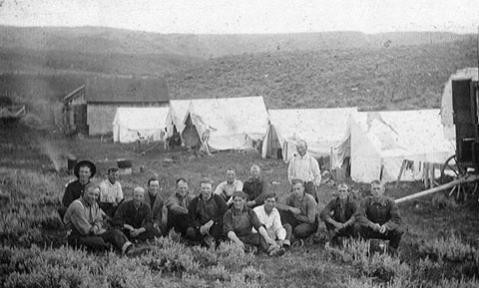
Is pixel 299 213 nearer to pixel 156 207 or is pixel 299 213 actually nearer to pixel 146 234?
pixel 156 207

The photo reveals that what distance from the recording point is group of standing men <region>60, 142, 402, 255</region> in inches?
219

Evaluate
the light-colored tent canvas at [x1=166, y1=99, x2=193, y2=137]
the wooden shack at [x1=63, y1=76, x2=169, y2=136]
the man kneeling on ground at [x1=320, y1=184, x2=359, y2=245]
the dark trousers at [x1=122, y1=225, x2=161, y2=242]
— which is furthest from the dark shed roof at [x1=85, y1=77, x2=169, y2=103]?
the man kneeling on ground at [x1=320, y1=184, x2=359, y2=245]

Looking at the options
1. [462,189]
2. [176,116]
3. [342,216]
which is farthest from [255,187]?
[176,116]

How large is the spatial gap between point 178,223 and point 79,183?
1.53 m

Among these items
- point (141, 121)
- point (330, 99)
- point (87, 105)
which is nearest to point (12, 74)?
point (141, 121)

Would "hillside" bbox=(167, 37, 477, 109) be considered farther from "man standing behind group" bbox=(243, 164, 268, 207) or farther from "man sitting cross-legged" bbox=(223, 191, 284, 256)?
"man sitting cross-legged" bbox=(223, 191, 284, 256)

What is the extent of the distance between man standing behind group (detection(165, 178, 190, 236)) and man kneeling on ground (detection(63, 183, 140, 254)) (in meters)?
0.94

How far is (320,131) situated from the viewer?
597 inches

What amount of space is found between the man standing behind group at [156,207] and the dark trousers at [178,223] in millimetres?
156

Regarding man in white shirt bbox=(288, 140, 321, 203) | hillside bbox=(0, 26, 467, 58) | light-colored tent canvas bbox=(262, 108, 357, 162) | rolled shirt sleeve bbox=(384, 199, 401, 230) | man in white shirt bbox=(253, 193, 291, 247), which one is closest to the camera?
rolled shirt sleeve bbox=(384, 199, 401, 230)

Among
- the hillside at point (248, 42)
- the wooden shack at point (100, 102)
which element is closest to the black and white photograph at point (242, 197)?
the wooden shack at point (100, 102)

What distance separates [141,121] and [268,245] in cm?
1902

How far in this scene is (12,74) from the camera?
7500 mm

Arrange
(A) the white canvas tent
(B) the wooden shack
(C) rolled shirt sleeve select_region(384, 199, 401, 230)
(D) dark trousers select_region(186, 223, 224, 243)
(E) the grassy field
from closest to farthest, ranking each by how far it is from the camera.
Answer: (E) the grassy field → (C) rolled shirt sleeve select_region(384, 199, 401, 230) → (D) dark trousers select_region(186, 223, 224, 243) → (A) the white canvas tent → (B) the wooden shack
